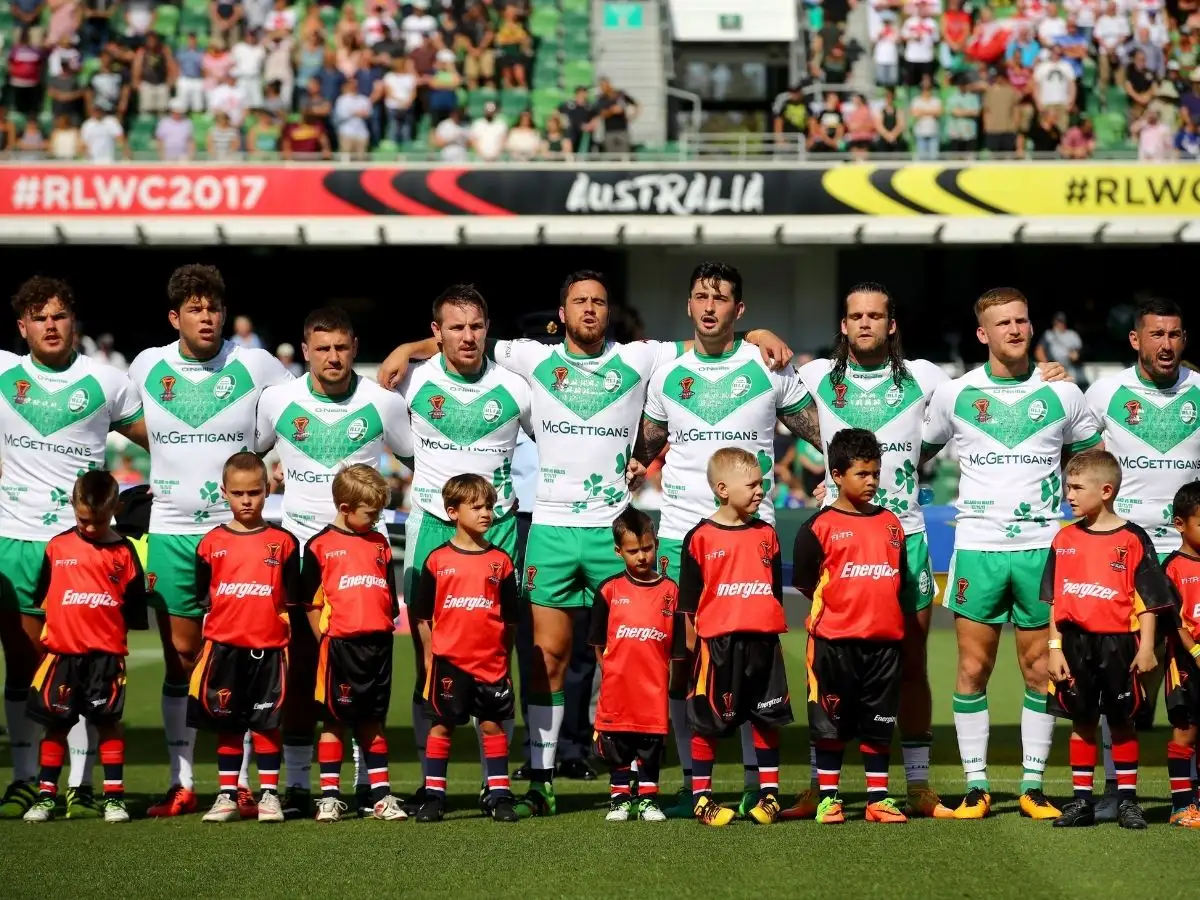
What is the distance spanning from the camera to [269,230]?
2100 cm

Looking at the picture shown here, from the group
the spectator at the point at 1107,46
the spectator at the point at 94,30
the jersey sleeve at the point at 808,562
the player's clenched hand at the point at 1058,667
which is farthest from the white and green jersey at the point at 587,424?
the spectator at the point at 94,30

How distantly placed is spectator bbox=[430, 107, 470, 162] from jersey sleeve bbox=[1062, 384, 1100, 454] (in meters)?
14.9

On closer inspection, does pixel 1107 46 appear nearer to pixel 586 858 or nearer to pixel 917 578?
pixel 917 578

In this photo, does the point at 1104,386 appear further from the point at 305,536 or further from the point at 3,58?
the point at 3,58

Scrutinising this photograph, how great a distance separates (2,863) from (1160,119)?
1885 cm

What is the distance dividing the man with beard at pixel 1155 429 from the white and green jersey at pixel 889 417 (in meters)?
0.80

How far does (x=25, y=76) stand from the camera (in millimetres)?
22188

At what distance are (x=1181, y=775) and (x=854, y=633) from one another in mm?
1403

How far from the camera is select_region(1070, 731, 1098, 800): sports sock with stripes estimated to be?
21.5 ft

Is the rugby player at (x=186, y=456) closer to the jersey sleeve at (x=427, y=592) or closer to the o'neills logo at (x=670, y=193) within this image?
the jersey sleeve at (x=427, y=592)

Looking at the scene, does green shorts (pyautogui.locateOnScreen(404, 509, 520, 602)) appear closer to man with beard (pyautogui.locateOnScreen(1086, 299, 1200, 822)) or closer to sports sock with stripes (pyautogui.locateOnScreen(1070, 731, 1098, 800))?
sports sock with stripes (pyautogui.locateOnScreen(1070, 731, 1098, 800))

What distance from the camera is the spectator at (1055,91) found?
21.3m

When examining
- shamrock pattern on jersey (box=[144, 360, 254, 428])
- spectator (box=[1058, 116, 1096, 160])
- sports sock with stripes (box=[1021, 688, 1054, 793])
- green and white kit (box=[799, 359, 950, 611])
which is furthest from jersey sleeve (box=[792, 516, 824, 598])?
spectator (box=[1058, 116, 1096, 160])

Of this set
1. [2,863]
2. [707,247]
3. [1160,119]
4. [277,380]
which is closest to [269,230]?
[707,247]
